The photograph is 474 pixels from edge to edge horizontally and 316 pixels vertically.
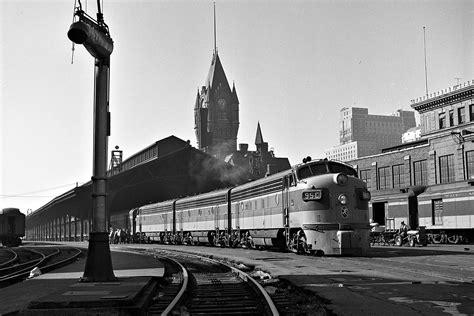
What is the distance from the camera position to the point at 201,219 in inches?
1415

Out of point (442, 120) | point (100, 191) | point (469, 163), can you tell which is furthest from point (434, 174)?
point (100, 191)

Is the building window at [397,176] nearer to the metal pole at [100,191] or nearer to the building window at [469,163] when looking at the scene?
the building window at [469,163]

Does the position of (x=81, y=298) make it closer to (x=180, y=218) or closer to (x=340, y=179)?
(x=340, y=179)

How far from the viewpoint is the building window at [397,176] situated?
71.0 m

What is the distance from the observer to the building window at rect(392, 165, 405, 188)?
71000 mm

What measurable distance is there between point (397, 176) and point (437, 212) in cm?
3560

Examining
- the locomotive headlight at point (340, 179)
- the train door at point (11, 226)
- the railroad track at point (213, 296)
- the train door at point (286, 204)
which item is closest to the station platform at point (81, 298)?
the railroad track at point (213, 296)

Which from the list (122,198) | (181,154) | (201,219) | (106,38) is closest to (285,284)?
(106,38)

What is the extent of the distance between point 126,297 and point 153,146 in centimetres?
6773

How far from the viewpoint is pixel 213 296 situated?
1109 cm

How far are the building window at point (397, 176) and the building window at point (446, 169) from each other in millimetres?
6687

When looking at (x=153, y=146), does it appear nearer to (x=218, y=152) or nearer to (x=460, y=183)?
(x=460, y=183)

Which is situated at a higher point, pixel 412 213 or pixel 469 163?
pixel 469 163

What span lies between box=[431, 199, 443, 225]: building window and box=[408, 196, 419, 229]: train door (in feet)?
7.01
